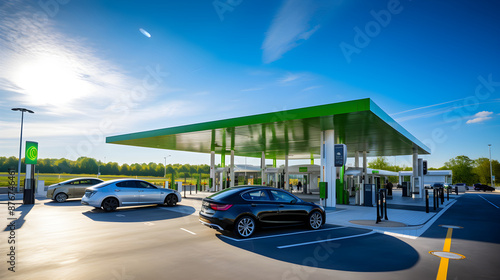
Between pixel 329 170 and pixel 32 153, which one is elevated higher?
pixel 32 153

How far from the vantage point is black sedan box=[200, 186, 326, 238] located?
7.53 m

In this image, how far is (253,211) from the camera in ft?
25.8

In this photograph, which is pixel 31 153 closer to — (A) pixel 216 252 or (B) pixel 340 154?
(A) pixel 216 252

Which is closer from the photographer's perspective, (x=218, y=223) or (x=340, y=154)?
(x=218, y=223)

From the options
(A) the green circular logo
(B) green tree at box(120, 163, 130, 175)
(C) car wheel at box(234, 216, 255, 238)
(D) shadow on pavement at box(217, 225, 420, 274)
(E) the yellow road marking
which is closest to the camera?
(E) the yellow road marking

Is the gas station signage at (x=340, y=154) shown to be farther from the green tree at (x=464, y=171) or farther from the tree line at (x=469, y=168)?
Result: the green tree at (x=464, y=171)

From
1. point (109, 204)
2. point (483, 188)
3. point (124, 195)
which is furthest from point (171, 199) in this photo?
point (483, 188)

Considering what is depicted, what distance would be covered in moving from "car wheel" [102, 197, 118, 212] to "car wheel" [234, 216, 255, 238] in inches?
290

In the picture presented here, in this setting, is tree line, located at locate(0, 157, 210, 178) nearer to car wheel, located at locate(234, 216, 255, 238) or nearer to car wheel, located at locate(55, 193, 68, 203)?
car wheel, located at locate(55, 193, 68, 203)

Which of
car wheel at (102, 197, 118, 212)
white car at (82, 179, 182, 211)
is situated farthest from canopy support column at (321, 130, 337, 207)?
car wheel at (102, 197, 118, 212)

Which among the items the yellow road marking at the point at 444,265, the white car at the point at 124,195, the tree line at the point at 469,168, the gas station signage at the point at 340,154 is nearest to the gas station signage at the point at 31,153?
the white car at the point at 124,195

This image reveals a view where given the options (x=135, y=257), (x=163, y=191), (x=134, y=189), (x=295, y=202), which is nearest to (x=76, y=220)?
(x=134, y=189)

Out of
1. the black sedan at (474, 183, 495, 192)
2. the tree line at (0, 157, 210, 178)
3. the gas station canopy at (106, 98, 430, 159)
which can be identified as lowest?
the black sedan at (474, 183, 495, 192)

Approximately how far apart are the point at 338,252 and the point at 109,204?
9.88m
